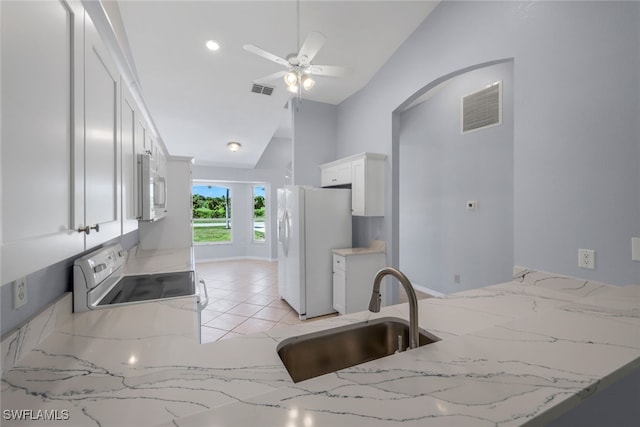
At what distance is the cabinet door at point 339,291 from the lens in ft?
10.6

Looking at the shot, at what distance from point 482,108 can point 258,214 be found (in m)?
5.45

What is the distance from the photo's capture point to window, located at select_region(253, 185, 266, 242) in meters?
7.03

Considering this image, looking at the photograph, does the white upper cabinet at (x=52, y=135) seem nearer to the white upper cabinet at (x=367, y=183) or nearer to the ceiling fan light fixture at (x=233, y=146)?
the white upper cabinet at (x=367, y=183)

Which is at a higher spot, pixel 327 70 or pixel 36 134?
pixel 327 70

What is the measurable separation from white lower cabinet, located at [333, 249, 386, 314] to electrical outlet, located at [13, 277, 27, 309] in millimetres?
2653

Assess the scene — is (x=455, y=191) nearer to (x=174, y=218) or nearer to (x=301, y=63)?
(x=301, y=63)

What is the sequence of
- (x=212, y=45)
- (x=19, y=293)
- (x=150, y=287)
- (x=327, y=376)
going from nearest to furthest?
1. (x=327, y=376)
2. (x=19, y=293)
3. (x=150, y=287)
4. (x=212, y=45)

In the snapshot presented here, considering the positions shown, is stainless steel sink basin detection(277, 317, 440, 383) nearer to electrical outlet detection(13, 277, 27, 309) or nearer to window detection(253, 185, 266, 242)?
electrical outlet detection(13, 277, 27, 309)

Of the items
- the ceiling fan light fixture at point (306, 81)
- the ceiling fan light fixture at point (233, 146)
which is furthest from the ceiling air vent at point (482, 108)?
the ceiling fan light fixture at point (233, 146)

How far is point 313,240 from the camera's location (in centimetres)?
338

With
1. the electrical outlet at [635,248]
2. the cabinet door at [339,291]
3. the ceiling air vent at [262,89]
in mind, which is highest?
the ceiling air vent at [262,89]

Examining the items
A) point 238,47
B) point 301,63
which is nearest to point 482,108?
point 301,63

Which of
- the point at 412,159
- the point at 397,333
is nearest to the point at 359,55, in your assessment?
the point at 412,159

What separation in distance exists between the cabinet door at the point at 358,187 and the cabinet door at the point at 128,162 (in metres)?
2.37
